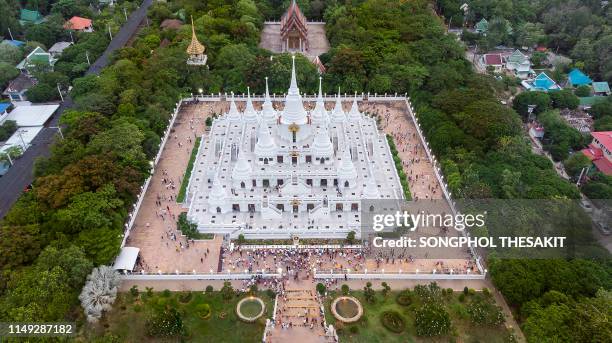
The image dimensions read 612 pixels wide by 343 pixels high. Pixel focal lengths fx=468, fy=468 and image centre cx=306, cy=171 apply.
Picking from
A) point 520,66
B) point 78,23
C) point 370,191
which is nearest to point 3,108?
point 78,23

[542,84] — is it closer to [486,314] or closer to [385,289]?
[486,314]

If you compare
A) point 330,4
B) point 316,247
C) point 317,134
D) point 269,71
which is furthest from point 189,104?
point 330,4

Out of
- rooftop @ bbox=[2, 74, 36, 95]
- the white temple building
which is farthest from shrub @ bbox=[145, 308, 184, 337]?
rooftop @ bbox=[2, 74, 36, 95]

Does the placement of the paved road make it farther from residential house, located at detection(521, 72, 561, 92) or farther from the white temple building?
residential house, located at detection(521, 72, 561, 92)

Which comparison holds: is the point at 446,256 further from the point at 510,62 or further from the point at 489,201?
the point at 510,62

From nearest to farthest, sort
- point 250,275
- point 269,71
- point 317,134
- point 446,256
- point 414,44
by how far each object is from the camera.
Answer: point 250,275 → point 446,256 → point 317,134 → point 269,71 → point 414,44

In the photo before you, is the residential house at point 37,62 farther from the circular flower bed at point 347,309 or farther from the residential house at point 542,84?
the residential house at point 542,84
